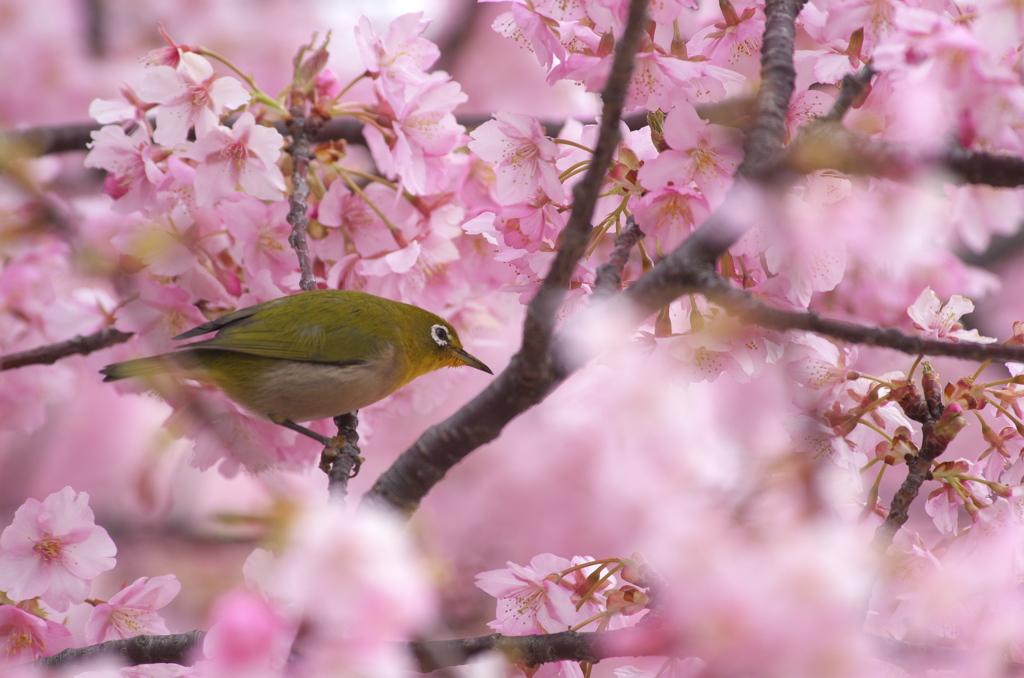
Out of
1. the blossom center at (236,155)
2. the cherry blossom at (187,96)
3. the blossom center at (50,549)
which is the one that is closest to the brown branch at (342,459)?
the blossom center at (50,549)

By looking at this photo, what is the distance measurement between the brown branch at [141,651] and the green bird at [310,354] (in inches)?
39.0

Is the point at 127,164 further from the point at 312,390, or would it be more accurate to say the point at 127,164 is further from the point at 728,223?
the point at 728,223

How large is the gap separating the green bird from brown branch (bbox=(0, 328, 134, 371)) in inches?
9.0

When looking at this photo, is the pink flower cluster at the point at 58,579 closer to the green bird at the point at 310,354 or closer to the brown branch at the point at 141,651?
the brown branch at the point at 141,651

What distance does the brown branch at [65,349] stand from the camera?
2541mm

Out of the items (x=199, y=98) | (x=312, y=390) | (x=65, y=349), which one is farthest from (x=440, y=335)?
(x=65, y=349)

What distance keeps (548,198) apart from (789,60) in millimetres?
727

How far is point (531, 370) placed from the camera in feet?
4.38

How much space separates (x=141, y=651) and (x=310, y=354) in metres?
1.25

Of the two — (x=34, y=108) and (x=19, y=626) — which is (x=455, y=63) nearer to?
(x=34, y=108)

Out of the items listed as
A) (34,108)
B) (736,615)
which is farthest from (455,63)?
(736,615)

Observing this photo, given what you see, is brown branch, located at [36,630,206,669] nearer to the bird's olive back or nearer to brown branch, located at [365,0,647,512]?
brown branch, located at [365,0,647,512]

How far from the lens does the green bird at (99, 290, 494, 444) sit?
8.64 feet

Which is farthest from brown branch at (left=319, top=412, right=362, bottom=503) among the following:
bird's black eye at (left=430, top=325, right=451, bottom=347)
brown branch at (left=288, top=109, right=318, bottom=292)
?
brown branch at (left=288, top=109, right=318, bottom=292)
